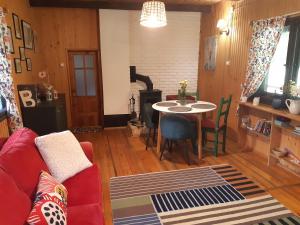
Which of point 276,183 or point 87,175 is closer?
point 87,175

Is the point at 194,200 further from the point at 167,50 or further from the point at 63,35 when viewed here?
the point at 63,35

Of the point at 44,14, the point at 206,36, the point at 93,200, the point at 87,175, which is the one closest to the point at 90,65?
the point at 44,14

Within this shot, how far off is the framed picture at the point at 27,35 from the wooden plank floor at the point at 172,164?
1.94 metres

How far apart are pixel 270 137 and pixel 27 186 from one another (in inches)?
122

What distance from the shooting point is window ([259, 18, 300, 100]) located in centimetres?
309

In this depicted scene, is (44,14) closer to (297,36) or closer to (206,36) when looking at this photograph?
(206,36)

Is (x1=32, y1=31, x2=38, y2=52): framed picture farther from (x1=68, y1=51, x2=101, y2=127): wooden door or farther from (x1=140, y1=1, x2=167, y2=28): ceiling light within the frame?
(x1=140, y1=1, x2=167, y2=28): ceiling light

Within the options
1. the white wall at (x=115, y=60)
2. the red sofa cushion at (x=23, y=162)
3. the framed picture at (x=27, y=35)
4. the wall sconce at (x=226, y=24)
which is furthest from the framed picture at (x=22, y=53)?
the wall sconce at (x=226, y=24)

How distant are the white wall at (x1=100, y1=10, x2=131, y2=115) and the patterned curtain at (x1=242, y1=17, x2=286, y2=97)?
2.54 meters

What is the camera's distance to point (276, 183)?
9.17 ft

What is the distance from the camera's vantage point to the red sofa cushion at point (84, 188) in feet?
5.65

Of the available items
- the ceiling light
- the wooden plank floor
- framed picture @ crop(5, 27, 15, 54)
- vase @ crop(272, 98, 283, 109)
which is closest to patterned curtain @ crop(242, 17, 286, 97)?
vase @ crop(272, 98, 283, 109)

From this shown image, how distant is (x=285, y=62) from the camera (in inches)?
129

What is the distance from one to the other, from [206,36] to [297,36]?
235 cm
